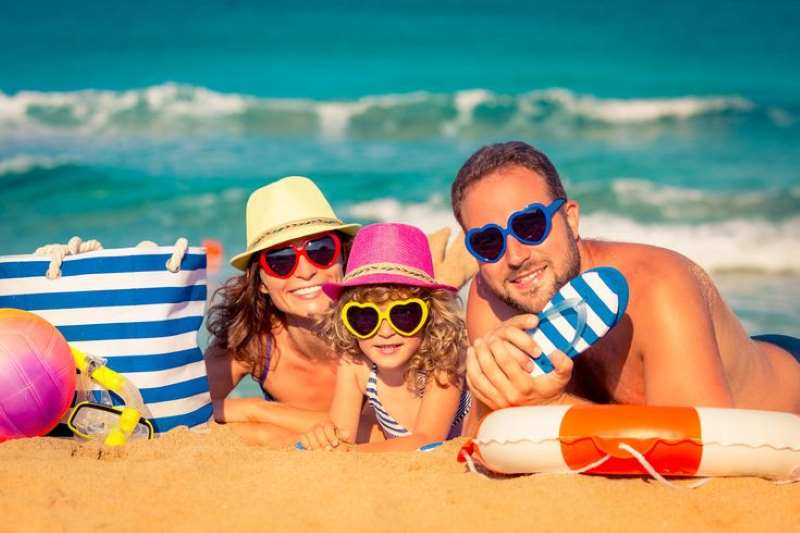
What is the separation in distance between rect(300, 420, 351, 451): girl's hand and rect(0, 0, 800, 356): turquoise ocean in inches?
289

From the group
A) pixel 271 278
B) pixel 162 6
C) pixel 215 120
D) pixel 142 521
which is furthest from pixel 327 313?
pixel 162 6

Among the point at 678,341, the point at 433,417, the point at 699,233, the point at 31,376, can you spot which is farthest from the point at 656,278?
the point at 699,233

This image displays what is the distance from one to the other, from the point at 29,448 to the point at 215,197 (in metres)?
11.4

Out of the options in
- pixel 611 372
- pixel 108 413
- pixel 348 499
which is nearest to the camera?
pixel 348 499

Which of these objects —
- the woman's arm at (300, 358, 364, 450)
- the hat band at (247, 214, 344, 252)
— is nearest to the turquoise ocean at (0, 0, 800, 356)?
the hat band at (247, 214, 344, 252)

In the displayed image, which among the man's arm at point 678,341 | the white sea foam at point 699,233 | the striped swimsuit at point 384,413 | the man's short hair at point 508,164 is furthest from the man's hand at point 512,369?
the white sea foam at point 699,233

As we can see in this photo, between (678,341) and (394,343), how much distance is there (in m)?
1.48

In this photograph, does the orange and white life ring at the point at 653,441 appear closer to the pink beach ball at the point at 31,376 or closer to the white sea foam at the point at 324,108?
the pink beach ball at the point at 31,376

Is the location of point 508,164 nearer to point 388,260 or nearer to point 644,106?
point 388,260

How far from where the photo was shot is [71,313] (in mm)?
4859

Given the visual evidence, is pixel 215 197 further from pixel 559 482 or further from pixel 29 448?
pixel 559 482

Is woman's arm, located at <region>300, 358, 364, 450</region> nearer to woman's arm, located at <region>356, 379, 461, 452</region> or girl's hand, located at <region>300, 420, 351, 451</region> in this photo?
Answer: girl's hand, located at <region>300, 420, 351, 451</region>

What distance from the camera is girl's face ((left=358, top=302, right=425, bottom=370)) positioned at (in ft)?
15.7

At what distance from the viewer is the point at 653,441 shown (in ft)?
10.6
